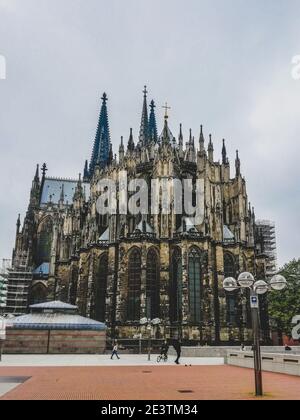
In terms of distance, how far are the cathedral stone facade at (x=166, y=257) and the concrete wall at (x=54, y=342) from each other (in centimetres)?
355

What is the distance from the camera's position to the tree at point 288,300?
39.4 m

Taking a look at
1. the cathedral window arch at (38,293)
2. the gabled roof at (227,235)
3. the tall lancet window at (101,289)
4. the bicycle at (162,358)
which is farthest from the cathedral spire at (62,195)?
the bicycle at (162,358)

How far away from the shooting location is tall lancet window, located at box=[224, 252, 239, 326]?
4162cm

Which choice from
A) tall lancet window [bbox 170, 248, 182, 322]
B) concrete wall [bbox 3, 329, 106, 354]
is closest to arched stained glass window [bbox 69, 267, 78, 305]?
concrete wall [bbox 3, 329, 106, 354]

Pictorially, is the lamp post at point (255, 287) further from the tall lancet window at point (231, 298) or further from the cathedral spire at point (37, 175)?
the cathedral spire at point (37, 175)

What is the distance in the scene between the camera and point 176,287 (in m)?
41.2

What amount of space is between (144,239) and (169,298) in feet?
21.1

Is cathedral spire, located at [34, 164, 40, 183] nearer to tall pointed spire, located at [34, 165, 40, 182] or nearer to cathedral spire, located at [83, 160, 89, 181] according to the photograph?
tall pointed spire, located at [34, 165, 40, 182]

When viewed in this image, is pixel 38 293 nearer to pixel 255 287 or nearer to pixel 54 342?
pixel 54 342

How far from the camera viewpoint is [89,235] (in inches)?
1831

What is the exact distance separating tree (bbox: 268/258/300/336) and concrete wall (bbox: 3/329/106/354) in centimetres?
1789

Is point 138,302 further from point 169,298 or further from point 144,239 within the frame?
point 144,239

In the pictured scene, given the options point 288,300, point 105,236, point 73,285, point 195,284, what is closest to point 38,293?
point 73,285
